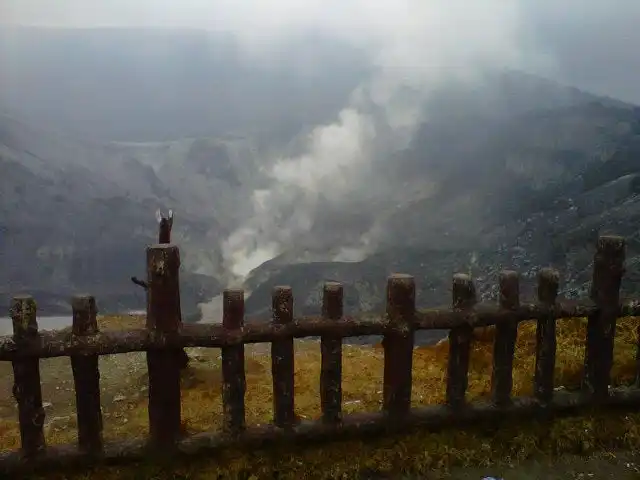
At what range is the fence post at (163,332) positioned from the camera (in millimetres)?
4352

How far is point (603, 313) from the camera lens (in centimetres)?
537

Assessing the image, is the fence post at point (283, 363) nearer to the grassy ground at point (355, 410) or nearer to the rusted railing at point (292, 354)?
the rusted railing at point (292, 354)

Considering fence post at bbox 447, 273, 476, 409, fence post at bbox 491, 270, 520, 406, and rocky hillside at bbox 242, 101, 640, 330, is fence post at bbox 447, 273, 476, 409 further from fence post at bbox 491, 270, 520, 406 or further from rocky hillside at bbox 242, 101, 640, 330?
rocky hillside at bbox 242, 101, 640, 330

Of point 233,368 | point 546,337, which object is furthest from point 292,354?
point 546,337

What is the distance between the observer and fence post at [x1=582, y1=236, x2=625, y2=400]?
5.29 metres

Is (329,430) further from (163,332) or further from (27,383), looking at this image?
(27,383)

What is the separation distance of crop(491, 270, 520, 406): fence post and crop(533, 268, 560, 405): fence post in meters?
0.31

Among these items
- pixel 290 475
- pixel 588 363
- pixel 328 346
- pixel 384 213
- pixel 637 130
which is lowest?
pixel 384 213

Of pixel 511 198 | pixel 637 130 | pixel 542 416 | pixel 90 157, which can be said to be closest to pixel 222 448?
pixel 542 416

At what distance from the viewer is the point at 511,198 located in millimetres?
55844

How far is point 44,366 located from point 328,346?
8.81 m

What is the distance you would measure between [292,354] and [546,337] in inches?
99.8

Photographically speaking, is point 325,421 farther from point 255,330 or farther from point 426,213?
point 426,213

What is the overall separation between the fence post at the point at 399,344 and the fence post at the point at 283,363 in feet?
2.98
